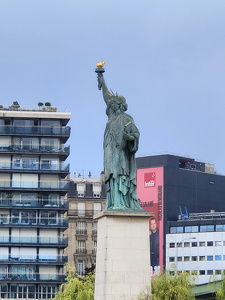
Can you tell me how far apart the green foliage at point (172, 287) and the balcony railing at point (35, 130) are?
58.1m

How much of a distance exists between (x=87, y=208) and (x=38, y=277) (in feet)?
186

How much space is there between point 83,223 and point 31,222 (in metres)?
54.8

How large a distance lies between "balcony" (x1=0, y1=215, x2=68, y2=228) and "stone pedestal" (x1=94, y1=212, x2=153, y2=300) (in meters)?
75.5

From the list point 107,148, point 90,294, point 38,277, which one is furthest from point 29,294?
point 107,148

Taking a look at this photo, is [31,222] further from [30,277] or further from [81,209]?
[81,209]

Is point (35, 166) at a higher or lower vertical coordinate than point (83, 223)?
higher

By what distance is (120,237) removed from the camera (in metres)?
65.1

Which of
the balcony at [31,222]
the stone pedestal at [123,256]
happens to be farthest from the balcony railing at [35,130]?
the stone pedestal at [123,256]

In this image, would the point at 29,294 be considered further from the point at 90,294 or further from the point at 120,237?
the point at 120,237

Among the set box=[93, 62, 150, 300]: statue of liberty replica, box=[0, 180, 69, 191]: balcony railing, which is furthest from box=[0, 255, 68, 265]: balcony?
box=[93, 62, 150, 300]: statue of liberty replica

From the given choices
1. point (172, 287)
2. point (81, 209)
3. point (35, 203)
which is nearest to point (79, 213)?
point (81, 209)

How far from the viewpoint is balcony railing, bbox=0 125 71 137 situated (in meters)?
141

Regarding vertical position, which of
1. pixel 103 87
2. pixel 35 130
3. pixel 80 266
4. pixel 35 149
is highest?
pixel 35 130

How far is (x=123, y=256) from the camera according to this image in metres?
65.0
